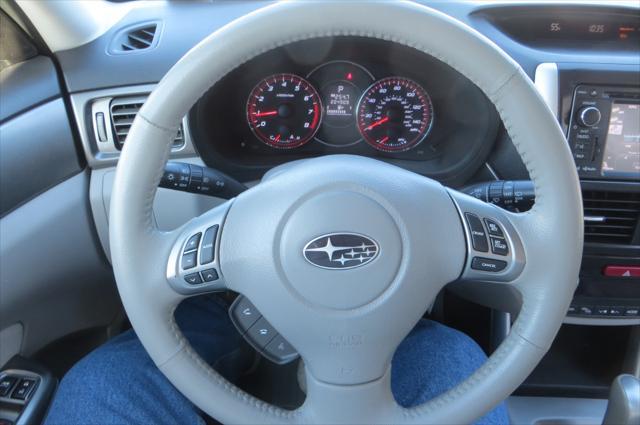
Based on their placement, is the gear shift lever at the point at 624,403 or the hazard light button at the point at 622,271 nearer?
the gear shift lever at the point at 624,403

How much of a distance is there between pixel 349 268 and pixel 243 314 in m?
0.37

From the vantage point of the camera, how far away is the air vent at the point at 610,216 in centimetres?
140

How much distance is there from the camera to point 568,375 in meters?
1.66

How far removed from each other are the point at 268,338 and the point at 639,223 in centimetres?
89

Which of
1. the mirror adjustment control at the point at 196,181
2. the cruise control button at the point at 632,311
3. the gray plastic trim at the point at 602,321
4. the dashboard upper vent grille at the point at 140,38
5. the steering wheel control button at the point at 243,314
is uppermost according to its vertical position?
the dashboard upper vent grille at the point at 140,38

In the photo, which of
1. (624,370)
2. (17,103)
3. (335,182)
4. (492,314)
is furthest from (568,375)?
(17,103)

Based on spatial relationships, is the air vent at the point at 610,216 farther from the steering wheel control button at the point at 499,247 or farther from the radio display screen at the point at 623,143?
the steering wheel control button at the point at 499,247

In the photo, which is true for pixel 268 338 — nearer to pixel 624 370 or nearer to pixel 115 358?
pixel 115 358

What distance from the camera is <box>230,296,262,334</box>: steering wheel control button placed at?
1.12 meters

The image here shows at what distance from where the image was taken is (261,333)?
1.16 m

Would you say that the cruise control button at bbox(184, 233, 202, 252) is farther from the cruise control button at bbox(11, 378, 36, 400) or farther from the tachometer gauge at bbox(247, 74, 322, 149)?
the cruise control button at bbox(11, 378, 36, 400)

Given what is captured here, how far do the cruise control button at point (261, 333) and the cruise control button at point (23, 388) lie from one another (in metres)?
0.56

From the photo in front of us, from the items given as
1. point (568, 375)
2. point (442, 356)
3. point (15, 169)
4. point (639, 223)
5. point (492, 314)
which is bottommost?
point (568, 375)

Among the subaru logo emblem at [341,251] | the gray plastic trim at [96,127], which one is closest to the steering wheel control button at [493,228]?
the subaru logo emblem at [341,251]
